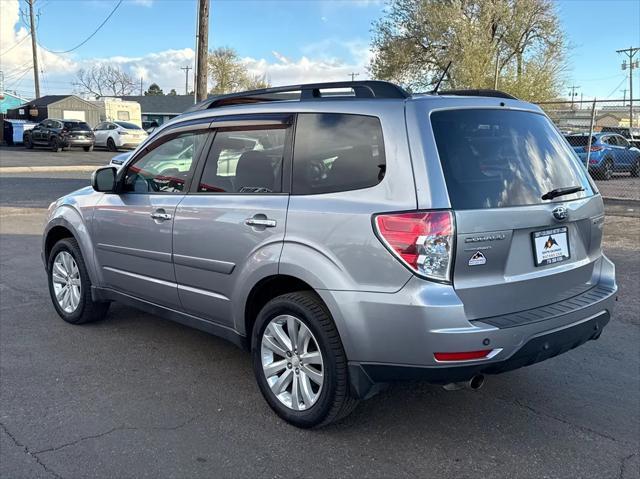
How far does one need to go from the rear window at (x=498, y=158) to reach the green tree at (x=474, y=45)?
939 inches

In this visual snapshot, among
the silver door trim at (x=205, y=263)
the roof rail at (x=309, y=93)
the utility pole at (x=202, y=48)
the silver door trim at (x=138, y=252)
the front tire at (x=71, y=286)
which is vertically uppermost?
the utility pole at (x=202, y=48)

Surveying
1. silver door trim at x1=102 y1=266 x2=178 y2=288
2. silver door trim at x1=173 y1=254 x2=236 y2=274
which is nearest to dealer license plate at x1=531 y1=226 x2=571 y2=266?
silver door trim at x1=173 y1=254 x2=236 y2=274

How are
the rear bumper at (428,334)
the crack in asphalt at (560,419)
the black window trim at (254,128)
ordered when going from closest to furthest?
the rear bumper at (428,334)
the crack in asphalt at (560,419)
the black window trim at (254,128)

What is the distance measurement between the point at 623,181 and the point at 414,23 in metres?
16.3

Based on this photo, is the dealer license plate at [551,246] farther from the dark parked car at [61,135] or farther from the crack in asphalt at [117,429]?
the dark parked car at [61,135]

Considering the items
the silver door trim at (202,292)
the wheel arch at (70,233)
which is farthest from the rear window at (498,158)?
the wheel arch at (70,233)

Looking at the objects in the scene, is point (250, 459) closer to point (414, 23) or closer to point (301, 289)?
point (301, 289)

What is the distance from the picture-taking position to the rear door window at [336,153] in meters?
3.12

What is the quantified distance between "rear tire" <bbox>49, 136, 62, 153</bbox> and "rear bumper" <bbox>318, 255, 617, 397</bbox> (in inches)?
1198

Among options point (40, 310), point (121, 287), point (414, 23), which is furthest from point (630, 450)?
point (414, 23)

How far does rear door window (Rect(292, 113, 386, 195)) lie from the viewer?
3119 mm

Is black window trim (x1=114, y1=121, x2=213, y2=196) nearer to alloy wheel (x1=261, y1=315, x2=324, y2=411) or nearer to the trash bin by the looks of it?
alloy wheel (x1=261, y1=315, x2=324, y2=411)

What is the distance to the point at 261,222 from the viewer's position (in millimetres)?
3443

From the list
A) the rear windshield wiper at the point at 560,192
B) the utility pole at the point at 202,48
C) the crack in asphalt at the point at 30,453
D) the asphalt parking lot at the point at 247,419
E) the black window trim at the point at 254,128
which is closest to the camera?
the crack in asphalt at the point at 30,453
